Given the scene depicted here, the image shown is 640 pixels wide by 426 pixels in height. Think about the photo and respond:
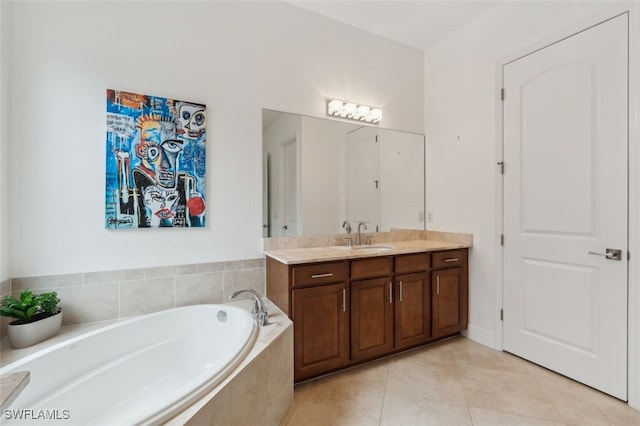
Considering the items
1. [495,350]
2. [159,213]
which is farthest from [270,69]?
[495,350]

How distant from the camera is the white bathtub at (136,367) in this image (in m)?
1.21

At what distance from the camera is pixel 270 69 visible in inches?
92.1

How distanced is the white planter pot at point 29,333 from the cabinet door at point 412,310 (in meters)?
2.18

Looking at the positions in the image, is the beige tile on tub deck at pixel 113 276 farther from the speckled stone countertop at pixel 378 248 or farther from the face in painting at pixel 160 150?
the speckled stone countertop at pixel 378 248

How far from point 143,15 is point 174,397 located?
2245 mm

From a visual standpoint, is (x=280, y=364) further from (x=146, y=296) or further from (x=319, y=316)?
(x=146, y=296)

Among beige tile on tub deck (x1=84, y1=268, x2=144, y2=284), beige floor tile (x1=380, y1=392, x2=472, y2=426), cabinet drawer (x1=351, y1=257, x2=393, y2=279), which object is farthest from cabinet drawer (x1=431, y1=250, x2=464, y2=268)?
beige tile on tub deck (x1=84, y1=268, x2=144, y2=284)

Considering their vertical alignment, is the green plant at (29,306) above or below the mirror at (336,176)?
below

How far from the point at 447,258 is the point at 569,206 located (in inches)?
36.7

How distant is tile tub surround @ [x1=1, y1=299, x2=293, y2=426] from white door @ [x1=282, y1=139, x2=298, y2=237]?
2.31 feet

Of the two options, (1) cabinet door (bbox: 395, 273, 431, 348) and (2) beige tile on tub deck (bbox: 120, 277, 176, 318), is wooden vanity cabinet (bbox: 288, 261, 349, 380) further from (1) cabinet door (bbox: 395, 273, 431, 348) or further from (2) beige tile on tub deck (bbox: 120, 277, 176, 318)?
(2) beige tile on tub deck (bbox: 120, 277, 176, 318)

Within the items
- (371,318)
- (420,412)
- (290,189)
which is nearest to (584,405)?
(420,412)

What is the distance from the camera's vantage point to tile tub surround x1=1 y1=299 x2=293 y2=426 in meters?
1.10

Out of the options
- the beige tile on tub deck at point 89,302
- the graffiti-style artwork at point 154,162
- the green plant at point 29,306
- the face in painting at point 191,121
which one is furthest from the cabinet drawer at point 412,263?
the green plant at point 29,306
